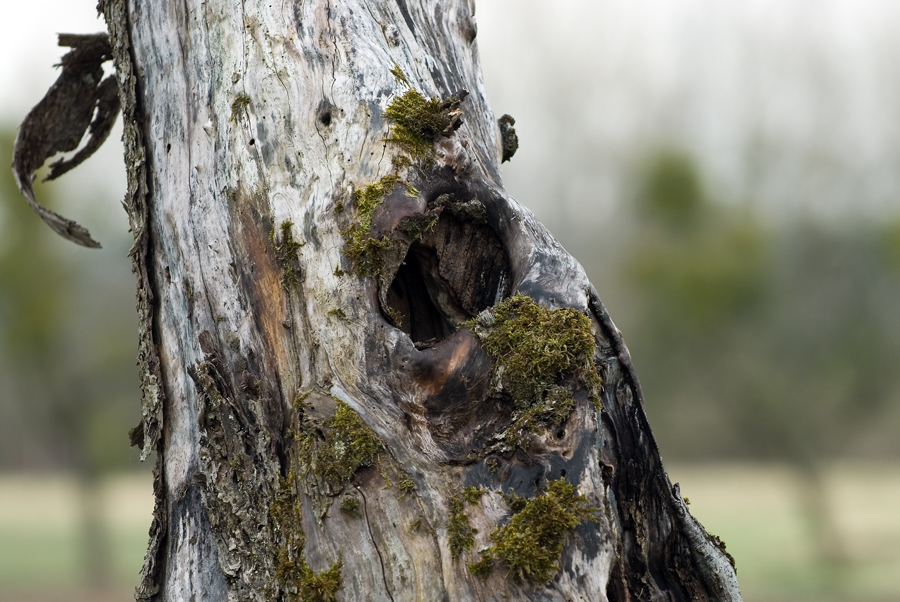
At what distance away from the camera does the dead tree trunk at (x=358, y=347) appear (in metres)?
1.78

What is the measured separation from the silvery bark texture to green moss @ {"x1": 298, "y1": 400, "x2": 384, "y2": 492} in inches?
1.1

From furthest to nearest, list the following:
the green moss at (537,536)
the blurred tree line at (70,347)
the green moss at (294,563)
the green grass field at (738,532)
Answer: the green grass field at (738,532) < the blurred tree line at (70,347) < the green moss at (294,563) < the green moss at (537,536)

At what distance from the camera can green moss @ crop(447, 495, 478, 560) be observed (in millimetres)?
1729

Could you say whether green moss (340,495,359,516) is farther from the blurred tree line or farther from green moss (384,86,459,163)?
the blurred tree line

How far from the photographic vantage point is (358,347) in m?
1.91

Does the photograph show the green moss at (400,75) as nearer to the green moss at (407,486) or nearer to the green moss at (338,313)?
the green moss at (338,313)

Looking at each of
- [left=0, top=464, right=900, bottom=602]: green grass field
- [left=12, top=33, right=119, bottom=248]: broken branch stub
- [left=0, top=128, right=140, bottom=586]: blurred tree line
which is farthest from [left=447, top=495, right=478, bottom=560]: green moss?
[left=0, top=464, right=900, bottom=602]: green grass field

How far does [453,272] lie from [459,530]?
0.77m

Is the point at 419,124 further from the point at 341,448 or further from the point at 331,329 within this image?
the point at 341,448

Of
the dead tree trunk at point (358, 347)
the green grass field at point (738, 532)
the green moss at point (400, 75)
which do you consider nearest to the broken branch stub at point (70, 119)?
the dead tree trunk at point (358, 347)

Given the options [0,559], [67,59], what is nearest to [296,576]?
[67,59]

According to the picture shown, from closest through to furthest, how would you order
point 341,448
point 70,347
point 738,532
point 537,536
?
point 537,536
point 341,448
point 70,347
point 738,532

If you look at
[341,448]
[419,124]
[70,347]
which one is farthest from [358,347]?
[70,347]

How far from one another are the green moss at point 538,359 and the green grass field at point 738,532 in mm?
14308
